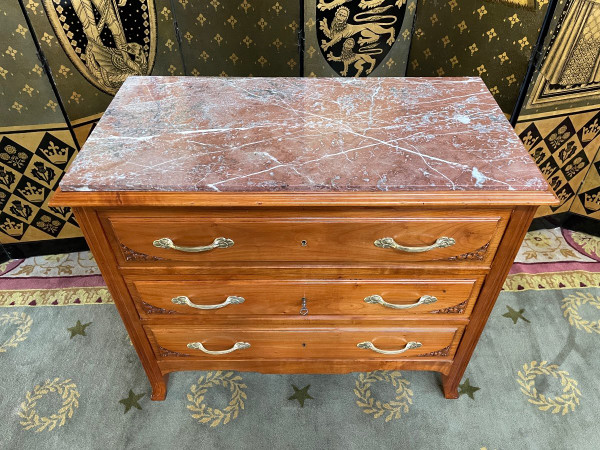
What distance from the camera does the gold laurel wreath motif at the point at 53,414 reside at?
5.47 feet

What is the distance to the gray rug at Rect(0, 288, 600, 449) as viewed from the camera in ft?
5.36

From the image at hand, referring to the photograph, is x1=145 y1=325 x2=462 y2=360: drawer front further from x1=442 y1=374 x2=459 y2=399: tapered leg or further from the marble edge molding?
the marble edge molding

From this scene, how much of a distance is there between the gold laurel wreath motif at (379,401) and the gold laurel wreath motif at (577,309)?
0.86m

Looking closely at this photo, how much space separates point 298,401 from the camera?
1.74 metres

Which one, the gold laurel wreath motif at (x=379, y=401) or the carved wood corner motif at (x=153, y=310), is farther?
the gold laurel wreath motif at (x=379, y=401)

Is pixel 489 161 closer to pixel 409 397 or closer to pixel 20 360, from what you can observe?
pixel 409 397

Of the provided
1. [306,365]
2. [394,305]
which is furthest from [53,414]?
[394,305]

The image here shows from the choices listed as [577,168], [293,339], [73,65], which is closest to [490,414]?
Result: [293,339]

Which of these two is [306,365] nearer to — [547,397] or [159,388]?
[159,388]

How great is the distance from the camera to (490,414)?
5.57 feet

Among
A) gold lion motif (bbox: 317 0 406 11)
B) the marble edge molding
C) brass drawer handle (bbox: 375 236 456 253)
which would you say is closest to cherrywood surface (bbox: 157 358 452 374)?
brass drawer handle (bbox: 375 236 456 253)

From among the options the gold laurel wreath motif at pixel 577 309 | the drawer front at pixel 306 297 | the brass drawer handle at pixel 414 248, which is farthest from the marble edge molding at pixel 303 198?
the gold laurel wreath motif at pixel 577 309

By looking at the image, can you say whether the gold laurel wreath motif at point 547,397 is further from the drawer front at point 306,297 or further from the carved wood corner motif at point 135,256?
the carved wood corner motif at point 135,256

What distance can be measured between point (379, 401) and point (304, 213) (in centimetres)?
101
